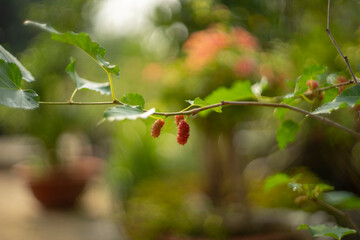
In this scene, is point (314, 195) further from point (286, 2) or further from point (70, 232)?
point (70, 232)

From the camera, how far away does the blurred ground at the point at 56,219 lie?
2.19 meters

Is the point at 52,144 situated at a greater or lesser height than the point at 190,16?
lesser

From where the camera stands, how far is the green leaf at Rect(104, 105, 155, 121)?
329mm

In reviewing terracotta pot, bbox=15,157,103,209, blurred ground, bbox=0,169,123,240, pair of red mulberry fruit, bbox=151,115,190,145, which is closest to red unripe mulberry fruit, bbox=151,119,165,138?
pair of red mulberry fruit, bbox=151,115,190,145

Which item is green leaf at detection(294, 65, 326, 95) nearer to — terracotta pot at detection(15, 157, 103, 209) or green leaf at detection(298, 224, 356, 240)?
green leaf at detection(298, 224, 356, 240)

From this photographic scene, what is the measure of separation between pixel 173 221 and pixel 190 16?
4.02 ft

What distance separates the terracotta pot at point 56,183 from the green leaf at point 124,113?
2.43m

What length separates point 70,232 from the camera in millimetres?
2240

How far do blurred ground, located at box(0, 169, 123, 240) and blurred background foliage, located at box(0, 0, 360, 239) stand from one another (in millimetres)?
226

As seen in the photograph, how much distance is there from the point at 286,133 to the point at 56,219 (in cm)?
220

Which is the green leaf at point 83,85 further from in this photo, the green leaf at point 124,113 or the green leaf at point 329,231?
the green leaf at point 329,231

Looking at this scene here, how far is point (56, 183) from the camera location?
267 cm

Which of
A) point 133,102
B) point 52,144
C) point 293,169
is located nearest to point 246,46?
point 293,169

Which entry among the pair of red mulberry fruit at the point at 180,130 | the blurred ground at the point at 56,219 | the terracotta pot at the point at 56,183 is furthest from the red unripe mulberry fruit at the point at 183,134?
the terracotta pot at the point at 56,183
